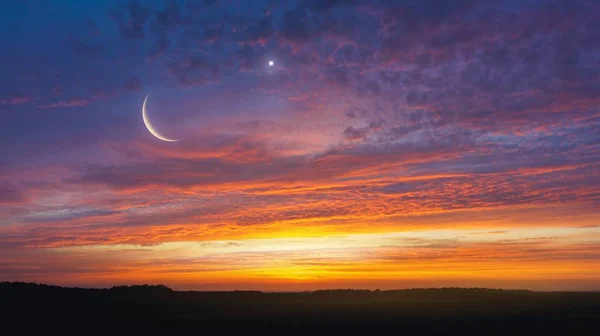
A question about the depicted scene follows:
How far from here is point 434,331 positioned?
175 ft

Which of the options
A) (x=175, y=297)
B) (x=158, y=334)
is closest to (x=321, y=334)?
(x=158, y=334)

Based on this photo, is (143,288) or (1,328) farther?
(143,288)

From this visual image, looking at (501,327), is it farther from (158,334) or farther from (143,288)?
(143,288)

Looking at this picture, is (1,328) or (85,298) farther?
(85,298)

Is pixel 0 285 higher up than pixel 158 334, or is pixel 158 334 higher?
pixel 0 285

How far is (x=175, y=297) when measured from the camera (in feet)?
464

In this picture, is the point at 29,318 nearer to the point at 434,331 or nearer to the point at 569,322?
the point at 434,331

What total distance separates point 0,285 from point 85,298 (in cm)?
1626

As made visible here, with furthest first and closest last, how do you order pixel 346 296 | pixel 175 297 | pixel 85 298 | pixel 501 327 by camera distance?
1. pixel 346 296
2. pixel 175 297
3. pixel 85 298
4. pixel 501 327

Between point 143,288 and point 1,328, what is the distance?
3610 inches

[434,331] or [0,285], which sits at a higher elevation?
[0,285]

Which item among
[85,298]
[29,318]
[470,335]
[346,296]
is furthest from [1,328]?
[346,296]

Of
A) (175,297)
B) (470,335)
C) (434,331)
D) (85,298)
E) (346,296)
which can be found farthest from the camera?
(346,296)

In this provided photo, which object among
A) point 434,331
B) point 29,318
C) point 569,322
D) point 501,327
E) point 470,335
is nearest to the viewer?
point 470,335
